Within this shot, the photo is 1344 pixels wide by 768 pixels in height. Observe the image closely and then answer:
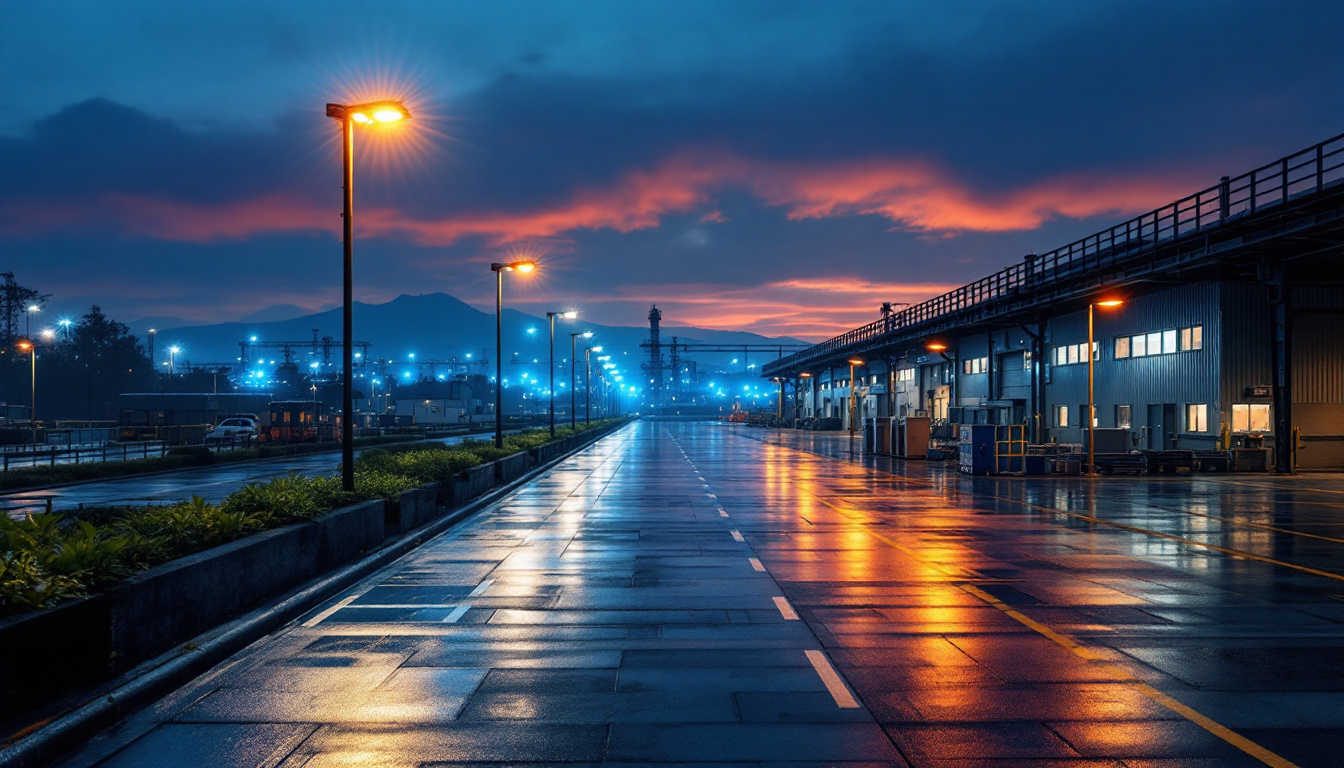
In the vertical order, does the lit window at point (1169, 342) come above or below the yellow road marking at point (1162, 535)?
above

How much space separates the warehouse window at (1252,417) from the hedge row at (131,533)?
32.6 meters

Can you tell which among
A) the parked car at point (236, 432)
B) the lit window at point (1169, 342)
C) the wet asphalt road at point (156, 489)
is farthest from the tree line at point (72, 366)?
the lit window at point (1169, 342)

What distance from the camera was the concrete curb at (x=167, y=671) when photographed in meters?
6.07

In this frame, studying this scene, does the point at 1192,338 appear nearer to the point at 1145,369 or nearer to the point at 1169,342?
the point at 1169,342

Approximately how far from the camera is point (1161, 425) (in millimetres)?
40406

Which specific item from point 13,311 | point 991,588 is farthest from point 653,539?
point 13,311

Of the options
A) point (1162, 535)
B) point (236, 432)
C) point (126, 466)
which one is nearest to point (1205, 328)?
point (1162, 535)

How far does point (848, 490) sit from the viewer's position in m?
27.5

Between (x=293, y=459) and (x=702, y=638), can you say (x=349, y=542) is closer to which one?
(x=702, y=638)

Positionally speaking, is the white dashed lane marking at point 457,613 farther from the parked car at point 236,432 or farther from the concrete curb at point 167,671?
the parked car at point 236,432

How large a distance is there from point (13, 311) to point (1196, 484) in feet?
506

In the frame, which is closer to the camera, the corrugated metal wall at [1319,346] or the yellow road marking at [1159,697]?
the yellow road marking at [1159,697]

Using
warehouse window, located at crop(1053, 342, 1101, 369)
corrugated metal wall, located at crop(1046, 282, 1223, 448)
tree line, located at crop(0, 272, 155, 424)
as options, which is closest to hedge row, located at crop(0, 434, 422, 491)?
corrugated metal wall, located at crop(1046, 282, 1223, 448)

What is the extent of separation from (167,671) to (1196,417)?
129ft
